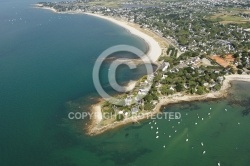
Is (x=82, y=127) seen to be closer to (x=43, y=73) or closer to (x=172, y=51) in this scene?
(x=43, y=73)

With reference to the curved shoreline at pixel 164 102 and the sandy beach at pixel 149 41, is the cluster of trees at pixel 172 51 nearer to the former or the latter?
the sandy beach at pixel 149 41

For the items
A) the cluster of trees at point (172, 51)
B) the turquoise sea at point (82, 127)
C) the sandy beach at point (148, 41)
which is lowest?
the turquoise sea at point (82, 127)

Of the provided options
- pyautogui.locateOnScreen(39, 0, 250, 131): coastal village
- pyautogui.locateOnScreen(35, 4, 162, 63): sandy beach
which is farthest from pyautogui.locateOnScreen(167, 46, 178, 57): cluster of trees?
pyautogui.locateOnScreen(35, 4, 162, 63): sandy beach

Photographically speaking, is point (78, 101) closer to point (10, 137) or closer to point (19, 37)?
point (10, 137)

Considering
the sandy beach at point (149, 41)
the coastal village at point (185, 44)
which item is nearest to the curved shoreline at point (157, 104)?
the coastal village at point (185, 44)

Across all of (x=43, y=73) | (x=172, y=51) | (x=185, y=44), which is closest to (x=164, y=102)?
(x=43, y=73)

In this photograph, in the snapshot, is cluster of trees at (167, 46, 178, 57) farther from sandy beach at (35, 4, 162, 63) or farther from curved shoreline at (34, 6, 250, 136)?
curved shoreline at (34, 6, 250, 136)
